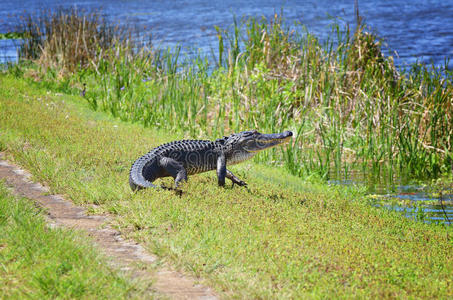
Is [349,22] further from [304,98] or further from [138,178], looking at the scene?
[138,178]

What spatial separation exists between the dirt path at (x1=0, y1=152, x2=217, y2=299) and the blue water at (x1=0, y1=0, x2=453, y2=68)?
1103cm

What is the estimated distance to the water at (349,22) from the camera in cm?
841

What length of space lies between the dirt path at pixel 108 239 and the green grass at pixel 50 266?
19 cm

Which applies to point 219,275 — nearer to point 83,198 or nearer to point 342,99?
point 83,198

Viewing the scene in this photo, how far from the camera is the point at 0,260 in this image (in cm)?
405

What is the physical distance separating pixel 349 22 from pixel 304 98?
964 inches

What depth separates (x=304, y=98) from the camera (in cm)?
1149

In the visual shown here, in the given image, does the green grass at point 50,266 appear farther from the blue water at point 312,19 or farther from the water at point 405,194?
the blue water at point 312,19

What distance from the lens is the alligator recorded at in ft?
20.5

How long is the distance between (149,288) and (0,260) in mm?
1148

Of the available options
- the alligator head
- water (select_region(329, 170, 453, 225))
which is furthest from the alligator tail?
water (select_region(329, 170, 453, 225))

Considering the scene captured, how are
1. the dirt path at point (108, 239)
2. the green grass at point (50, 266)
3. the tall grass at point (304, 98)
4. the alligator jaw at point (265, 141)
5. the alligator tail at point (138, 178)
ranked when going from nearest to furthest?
1. the green grass at point (50, 266)
2. the dirt path at point (108, 239)
3. the alligator tail at point (138, 178)
4. the alligator jaw at point (265, 141)
5. the tall grass at point (304, 98)

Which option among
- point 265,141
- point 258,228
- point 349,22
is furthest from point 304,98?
point 349,22

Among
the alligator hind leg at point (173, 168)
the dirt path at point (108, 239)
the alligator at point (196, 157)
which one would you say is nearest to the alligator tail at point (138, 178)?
the alligator at point (196, 157)
